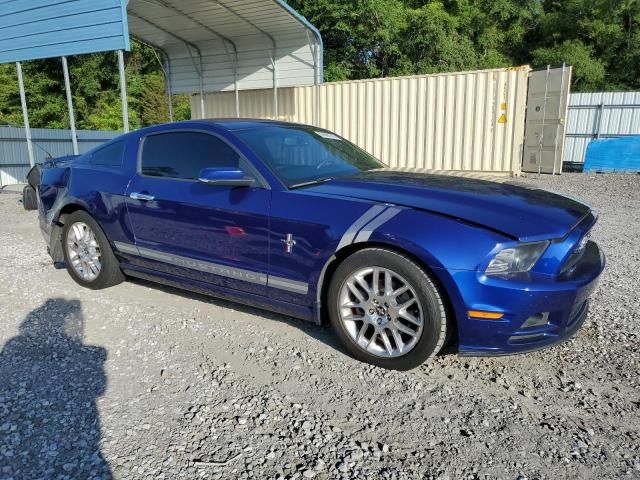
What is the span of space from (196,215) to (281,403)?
5.31 feet

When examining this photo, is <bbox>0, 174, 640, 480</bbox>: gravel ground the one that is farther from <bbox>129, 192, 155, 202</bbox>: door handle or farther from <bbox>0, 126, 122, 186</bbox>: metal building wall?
<bbox>0, 126, 122, 186</bbox>: metal building wall

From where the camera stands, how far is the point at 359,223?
9.96ft

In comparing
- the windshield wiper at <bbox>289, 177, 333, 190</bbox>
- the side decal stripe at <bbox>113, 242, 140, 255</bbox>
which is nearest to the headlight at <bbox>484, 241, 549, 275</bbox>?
the windshield wiper at <bbox>289, 177, 333, 190</bbox>

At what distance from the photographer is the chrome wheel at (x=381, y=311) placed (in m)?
2.96

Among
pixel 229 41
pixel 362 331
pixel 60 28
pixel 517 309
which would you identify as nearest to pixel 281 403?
pixel 362 331

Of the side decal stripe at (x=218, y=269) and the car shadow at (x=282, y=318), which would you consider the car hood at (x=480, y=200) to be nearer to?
the side decal stripe at (x=218, y=269)

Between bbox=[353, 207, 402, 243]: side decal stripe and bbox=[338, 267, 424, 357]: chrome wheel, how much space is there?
20cm

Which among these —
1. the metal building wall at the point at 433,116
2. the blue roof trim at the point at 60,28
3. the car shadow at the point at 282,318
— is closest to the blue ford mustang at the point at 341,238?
the car shadow at the point at 282,318

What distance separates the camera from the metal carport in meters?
8.95

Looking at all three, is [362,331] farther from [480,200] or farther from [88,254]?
[88,254]

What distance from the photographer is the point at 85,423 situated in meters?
2.58

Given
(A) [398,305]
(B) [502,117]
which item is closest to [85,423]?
(A) [398,305]

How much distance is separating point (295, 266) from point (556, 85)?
1109 centimetres

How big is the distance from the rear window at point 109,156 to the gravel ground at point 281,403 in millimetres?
1338
